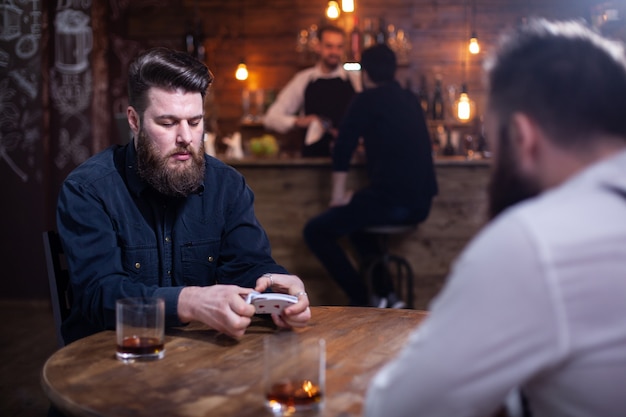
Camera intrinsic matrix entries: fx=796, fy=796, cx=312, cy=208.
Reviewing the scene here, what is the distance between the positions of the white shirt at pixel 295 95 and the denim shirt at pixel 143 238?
4.27m

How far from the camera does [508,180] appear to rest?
1.09 meters

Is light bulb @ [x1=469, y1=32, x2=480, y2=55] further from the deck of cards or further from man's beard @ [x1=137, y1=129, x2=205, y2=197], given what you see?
the deck of cards

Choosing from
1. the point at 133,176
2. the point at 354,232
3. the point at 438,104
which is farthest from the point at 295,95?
the point at 133,176

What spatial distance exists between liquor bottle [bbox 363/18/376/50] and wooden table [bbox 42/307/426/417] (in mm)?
5325

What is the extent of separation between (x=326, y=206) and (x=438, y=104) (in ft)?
7.56

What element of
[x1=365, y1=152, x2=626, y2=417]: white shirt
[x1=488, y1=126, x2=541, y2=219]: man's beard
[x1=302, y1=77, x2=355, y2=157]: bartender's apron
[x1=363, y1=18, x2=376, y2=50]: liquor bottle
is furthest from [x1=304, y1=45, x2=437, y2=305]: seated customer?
[x1=365, y1=152, x2=626, y2=417]: white shirt

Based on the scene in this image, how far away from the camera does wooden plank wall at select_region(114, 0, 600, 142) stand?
24.1 ft

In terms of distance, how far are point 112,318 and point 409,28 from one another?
599 centimetres

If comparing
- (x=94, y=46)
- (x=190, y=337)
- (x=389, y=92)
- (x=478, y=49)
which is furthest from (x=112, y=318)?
(x=478, y=49)

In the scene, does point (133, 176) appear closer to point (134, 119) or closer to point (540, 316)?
point (134, 119)

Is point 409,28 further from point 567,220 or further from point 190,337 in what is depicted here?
point 567,220

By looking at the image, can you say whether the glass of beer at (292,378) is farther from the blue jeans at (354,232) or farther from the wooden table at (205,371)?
the blue jeans at (354,232)

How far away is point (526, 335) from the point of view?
91 cm

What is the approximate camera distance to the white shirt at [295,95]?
662cm
